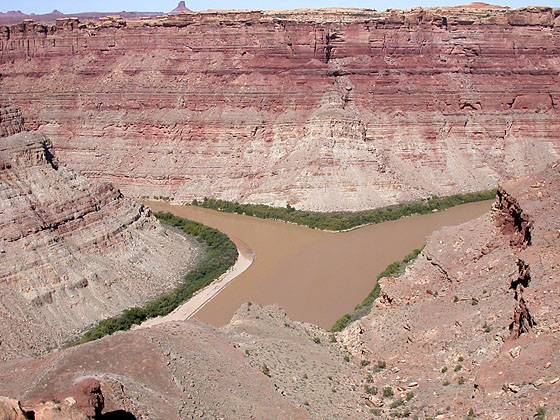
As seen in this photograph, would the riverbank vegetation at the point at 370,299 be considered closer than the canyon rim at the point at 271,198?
No

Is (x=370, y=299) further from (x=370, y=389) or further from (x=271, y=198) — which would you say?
(x=271, y=198)

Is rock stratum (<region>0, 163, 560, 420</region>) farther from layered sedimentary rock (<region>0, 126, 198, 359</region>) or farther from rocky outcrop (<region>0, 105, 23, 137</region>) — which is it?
rocky outcrop (<region>0, 105, 23, 137</region>)

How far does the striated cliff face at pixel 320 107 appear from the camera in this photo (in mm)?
52000

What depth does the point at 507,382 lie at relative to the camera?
51.0ft

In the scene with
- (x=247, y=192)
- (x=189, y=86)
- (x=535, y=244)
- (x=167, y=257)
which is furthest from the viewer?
(x=189, y=86)

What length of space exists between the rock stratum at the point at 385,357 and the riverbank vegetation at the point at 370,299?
6.72ft

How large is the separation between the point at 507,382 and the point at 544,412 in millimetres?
1677

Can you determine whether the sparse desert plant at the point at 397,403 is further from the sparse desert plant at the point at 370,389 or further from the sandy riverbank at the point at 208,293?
the sandy riverbank at the point at 208,293

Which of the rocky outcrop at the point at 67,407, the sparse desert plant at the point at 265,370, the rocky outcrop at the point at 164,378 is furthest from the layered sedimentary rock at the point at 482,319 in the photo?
the rocky outcrop at the point at 67,407

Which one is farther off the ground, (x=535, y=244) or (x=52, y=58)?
(x=52, y=58)

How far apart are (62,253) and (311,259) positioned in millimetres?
13056

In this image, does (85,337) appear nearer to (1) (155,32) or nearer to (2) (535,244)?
(2) (535,244)

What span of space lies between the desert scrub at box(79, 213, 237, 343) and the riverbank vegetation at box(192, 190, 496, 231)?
4.88 meters

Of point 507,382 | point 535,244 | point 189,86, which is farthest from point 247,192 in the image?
point 507,382
